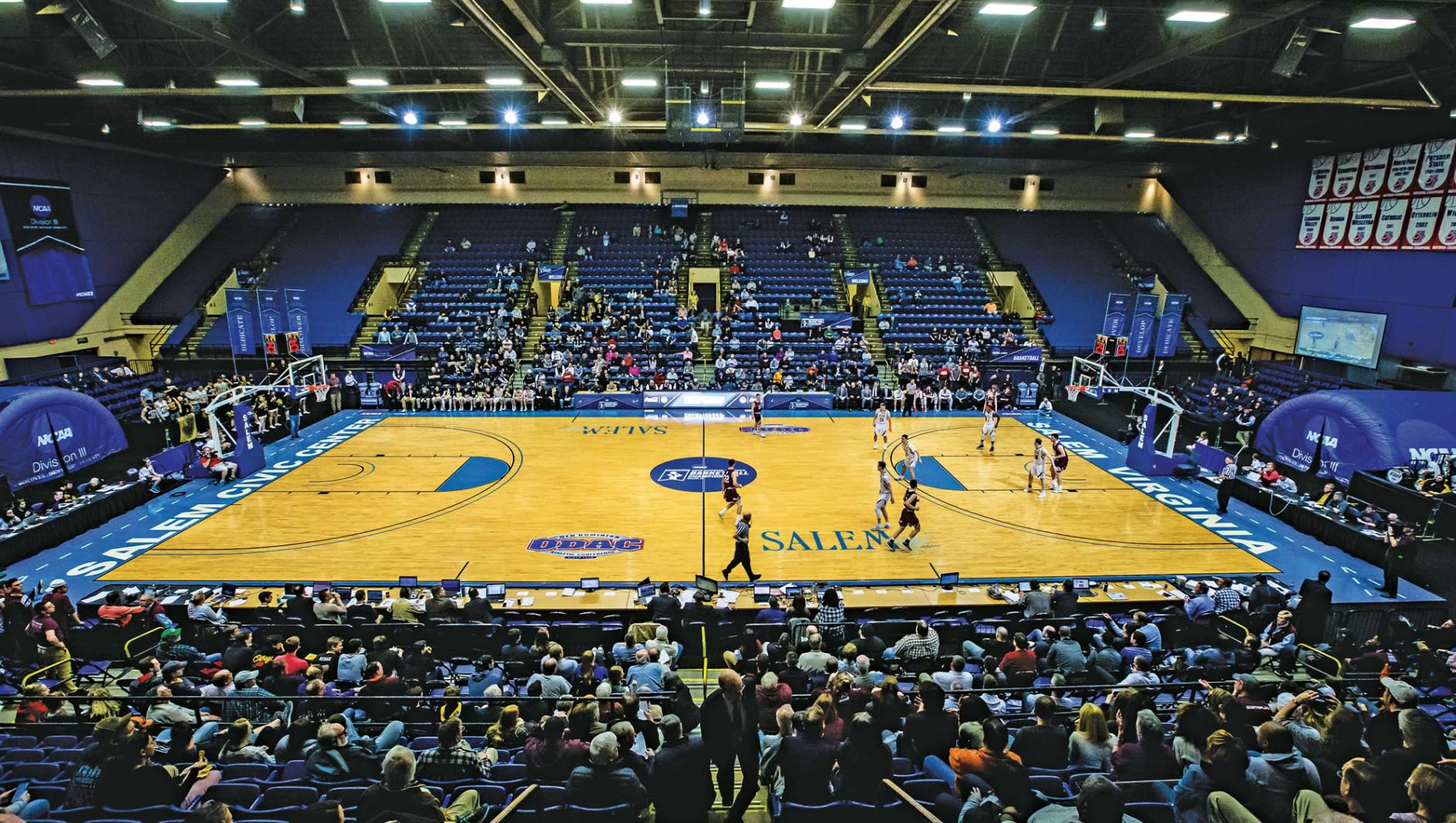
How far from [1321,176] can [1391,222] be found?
4369 mm

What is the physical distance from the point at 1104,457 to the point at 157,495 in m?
28.5

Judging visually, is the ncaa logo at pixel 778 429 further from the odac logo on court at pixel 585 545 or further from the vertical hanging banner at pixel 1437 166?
the vertical hanging banner at pixel 1437 166

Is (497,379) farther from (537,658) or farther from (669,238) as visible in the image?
(537,658)

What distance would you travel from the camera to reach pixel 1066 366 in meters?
32.8

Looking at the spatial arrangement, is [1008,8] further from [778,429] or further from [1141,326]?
[1141,326]

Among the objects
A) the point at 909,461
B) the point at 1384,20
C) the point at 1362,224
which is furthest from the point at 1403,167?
the point at 909,461

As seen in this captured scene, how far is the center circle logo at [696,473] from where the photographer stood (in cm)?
1959

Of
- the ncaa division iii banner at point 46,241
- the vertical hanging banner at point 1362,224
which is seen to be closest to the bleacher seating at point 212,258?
the ncaa division iii banner at point 46,241

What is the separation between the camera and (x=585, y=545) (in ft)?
50.5

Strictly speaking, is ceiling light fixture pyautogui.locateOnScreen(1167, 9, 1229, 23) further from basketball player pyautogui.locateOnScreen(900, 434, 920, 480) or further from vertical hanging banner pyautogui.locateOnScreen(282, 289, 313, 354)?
vertical hanging banner pyautogui.locateOnScreen(282, 289, 313, 354)

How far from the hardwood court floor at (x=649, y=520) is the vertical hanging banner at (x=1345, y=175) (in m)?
20.3

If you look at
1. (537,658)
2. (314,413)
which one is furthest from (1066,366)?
(314,413)

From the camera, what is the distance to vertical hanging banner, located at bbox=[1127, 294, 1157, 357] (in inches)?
1179

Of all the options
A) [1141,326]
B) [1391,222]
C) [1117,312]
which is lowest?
[1141,326]
